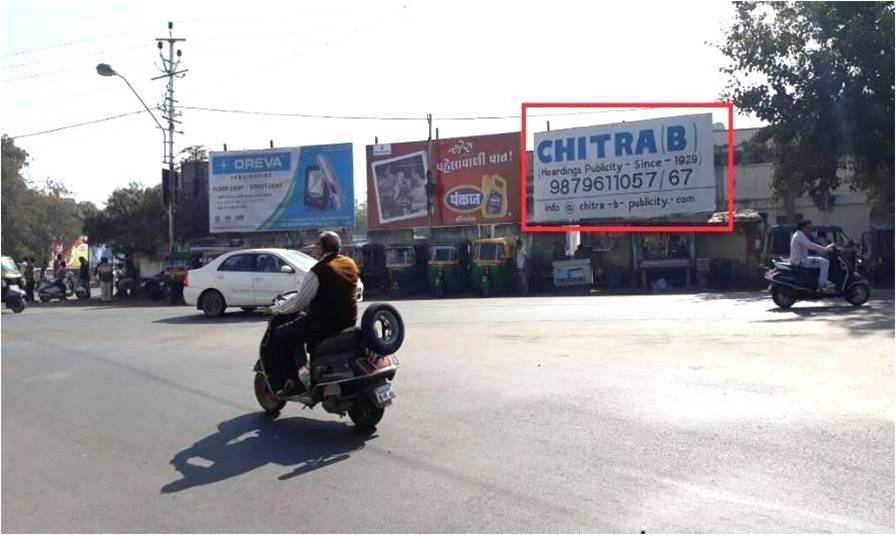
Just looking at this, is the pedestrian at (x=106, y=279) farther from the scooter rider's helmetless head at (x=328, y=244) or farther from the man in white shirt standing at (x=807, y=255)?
the scooter rider's helmetless head at (x=328, y=244)

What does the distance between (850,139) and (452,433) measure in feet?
73.2

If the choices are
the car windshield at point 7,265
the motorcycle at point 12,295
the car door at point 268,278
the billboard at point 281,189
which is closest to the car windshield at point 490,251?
the billboard at point 281,189

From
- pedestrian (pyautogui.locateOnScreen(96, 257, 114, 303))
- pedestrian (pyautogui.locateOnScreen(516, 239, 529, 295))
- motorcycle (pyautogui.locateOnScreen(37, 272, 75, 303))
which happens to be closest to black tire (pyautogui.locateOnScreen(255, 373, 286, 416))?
pedestrian (pyautogui.locateOnScreen(516, 239, 529, 295))

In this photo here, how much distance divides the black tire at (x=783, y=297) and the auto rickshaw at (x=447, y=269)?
1382cm

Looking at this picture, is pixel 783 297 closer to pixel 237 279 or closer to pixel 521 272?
pixel 237 279

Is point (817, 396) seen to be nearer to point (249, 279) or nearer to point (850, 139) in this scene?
point (249, 279)

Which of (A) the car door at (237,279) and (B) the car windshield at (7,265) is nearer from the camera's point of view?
(A) the car door at (237,279)

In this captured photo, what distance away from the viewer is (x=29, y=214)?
4850 centimetres

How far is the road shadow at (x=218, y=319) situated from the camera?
1755 centimetres

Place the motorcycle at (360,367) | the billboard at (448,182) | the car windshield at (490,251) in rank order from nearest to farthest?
the motorcycle at (360,367), the car windshield at (490,251), the billboard at (448,182)

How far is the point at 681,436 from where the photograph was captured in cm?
655

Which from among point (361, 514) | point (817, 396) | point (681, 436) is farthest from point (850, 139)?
point (361, 514)

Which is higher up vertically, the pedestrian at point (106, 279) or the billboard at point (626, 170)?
the billboard at point (626, 170)

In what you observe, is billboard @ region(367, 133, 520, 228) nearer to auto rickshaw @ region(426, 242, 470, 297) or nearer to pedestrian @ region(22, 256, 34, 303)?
auto rickshaw @ region(426, 242, 470, 297)
